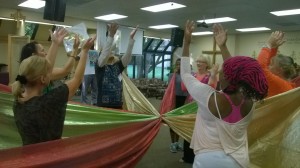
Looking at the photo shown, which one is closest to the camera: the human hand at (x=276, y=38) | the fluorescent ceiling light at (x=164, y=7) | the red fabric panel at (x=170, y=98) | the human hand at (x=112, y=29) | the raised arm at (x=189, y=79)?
the raised arm at (x=189, y=79)

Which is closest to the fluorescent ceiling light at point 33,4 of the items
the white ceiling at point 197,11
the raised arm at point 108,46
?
the white ceiling at point 197,11

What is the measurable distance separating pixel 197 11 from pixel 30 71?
7110mm

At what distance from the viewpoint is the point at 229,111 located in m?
1.29

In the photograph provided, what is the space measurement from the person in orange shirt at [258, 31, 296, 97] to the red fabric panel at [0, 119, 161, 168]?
84 centimetres

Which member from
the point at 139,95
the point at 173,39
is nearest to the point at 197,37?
the point at 173,39

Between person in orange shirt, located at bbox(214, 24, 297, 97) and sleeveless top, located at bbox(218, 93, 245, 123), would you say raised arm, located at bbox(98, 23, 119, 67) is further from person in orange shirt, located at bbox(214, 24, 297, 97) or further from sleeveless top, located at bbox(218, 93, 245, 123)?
sleeveless top, located at bbox(218, 93, 245, 123)

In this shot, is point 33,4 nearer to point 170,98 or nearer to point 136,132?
point 170,98

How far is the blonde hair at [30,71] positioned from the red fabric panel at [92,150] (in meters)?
0.26

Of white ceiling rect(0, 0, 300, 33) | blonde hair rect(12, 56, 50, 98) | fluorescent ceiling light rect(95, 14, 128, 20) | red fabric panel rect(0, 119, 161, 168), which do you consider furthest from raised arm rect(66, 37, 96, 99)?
fluorescent ceiling light rect(95, 14, 128, 20)

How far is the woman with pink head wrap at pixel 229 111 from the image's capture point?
124 centimetres

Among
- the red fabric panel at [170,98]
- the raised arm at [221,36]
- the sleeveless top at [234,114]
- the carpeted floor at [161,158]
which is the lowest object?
the carpeted floor at [161,158]

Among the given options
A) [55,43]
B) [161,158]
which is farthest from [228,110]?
[161,158]

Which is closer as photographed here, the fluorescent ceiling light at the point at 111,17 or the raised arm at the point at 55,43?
the raised arm at the point at 55,43

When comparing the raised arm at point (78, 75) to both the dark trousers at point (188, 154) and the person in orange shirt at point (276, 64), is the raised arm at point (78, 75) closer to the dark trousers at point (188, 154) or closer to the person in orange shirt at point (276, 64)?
the person in orange shirt at point (276, 64)
